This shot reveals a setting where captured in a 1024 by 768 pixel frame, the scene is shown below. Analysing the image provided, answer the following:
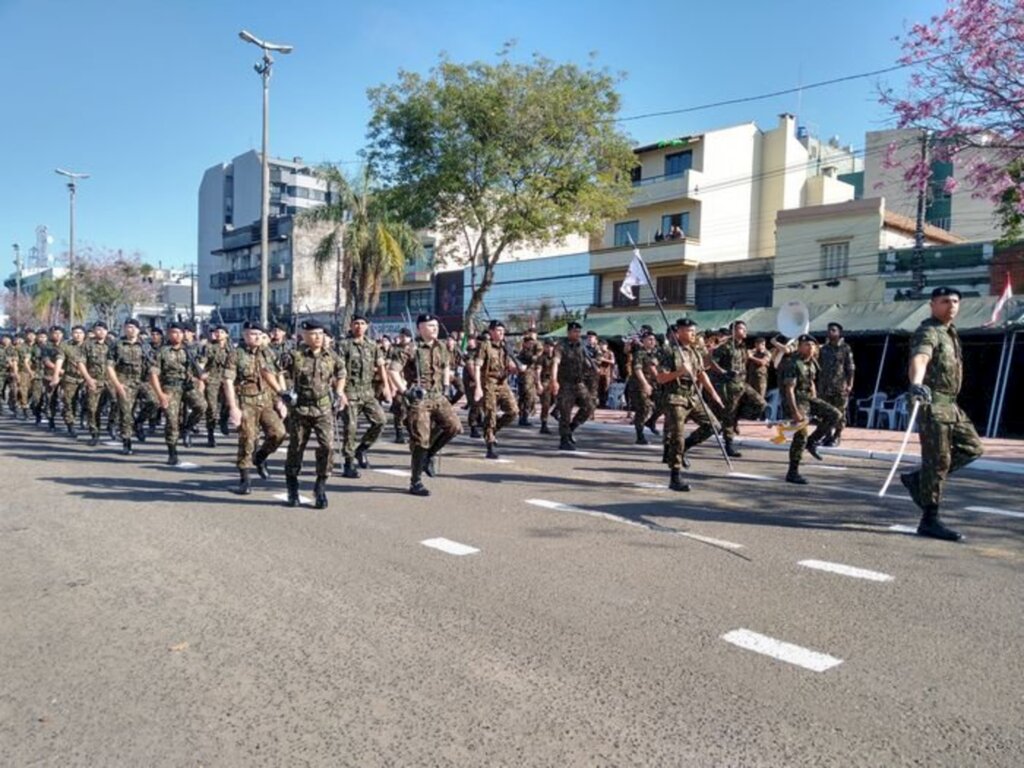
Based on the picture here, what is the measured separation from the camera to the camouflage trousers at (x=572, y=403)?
13.1 m

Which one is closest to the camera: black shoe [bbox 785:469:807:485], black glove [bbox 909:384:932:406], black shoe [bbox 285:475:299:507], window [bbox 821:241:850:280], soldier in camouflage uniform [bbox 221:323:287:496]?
black glove [bbox 909:384:932:406]

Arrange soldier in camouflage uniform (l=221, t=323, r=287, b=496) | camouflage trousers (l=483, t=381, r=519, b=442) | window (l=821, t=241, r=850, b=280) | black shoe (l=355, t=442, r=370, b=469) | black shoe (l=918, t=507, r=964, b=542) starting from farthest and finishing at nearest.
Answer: window (l=821, t=241, r=850, b=280), camouflage trousers (l=483, t=381, r=519, b=442), black shoe (l=355, t=442, r=370, b=469), soldier in camouflage uniform (l=221, t=323, r=287, b=496), black shoe (l=918, t=507, r=964, b=542)

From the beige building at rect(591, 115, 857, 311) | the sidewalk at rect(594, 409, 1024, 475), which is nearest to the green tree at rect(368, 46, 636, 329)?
the sidewalk at rect(594, 409, 1024, 475)

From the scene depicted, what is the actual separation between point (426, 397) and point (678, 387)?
2720 millimetres

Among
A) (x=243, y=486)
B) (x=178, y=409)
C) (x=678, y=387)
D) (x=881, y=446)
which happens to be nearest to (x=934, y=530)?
(x=678, y=387)

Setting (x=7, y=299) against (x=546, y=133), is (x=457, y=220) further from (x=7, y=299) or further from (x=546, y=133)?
(x=7, y=299)

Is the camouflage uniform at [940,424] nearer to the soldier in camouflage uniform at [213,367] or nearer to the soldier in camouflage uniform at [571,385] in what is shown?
the soldier in camouflage uniform at [571,385]

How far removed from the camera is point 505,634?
449 cm

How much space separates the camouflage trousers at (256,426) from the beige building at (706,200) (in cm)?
Result: 2744

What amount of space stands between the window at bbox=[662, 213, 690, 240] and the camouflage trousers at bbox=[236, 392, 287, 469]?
2929 centimetres

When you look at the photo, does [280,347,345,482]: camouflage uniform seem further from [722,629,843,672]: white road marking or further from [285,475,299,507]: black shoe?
[722,629,843,672]: white road marking

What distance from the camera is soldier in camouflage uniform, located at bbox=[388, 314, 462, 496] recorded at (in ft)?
28.4

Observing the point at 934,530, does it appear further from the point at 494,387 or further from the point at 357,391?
the point at 494,387

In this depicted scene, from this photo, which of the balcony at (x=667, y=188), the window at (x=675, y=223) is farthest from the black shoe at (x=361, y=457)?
the window at (x=675, y=223)
